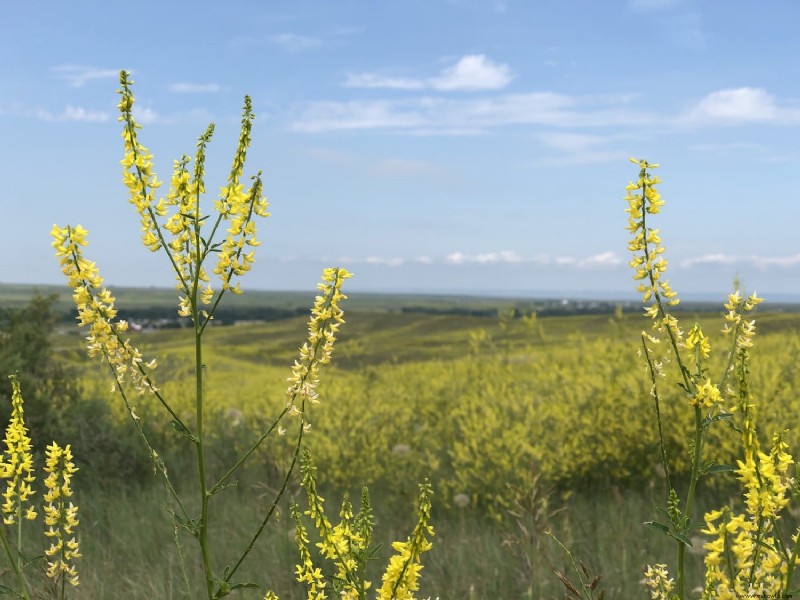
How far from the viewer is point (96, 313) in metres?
2.55

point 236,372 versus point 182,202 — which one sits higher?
point 182,202

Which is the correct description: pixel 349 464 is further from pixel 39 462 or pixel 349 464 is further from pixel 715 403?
pixel 715 403

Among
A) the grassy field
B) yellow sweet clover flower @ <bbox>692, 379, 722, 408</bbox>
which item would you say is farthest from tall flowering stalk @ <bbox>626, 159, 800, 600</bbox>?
the grassy field

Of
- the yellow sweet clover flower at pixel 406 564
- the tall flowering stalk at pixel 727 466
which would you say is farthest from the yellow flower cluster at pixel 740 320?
the yellow sweet clover flower at pixel 406 564

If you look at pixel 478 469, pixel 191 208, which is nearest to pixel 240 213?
pixel 191 208

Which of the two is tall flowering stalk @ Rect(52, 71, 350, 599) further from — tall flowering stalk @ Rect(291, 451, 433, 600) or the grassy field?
the grassy field

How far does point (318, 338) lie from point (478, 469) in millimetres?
5606

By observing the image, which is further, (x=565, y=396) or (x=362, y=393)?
(x=362, y=393)

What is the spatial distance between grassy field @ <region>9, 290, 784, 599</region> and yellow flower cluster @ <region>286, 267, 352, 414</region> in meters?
1.66

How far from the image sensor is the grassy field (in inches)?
208

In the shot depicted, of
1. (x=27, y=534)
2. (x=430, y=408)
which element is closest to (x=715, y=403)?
(x=27, y=534)

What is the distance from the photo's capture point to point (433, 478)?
842 centimetres

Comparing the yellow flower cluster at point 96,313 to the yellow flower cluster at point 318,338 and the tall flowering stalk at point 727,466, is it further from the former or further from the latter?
the tall flowering stalk at point 727,466

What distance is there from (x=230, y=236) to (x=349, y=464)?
277 inches
